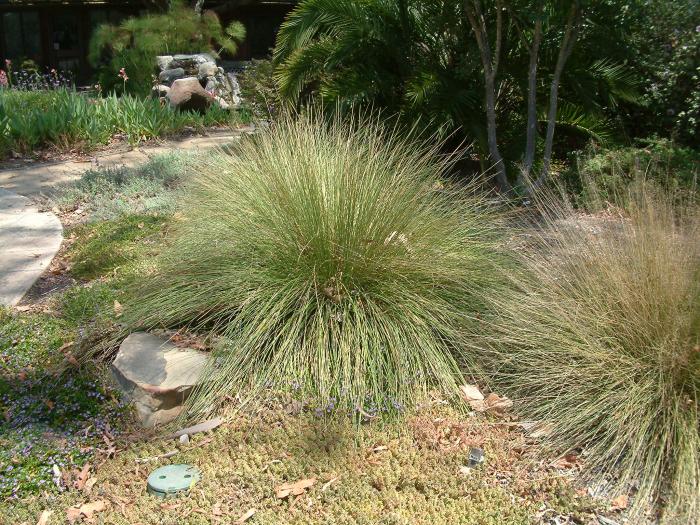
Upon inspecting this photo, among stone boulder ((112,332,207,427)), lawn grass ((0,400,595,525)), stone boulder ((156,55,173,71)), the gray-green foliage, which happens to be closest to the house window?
stone boulder ((156,55,173,71))

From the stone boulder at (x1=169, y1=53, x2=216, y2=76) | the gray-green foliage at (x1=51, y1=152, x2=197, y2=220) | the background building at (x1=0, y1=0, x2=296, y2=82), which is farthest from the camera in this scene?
the background building at (x1=0, y1=0, x2=296, y2=82)

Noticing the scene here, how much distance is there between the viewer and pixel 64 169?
8.18 meters

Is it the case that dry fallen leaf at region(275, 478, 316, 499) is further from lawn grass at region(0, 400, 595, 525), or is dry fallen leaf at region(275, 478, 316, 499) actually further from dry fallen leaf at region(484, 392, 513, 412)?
dry fallen leaf at region(484, 392, 513, 412)

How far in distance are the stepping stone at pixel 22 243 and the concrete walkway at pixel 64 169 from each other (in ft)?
1.10

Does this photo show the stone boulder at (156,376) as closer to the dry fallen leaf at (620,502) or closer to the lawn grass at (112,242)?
the lawn grass at (112,242)

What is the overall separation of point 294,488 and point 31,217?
4.61 meters

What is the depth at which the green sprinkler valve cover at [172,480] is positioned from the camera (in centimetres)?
277

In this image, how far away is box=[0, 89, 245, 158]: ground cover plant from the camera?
8.85 metres

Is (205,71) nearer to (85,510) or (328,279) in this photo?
(328,279)

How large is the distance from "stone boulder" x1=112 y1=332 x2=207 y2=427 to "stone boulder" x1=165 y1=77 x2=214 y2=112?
865cm

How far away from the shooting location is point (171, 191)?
6.78 metres

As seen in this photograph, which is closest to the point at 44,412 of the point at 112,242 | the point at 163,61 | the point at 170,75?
the point at 112,242

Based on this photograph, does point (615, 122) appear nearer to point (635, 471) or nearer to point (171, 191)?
point (171, 191)

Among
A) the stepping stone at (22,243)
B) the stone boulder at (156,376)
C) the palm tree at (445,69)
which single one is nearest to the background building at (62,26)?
the palm tree at (445,69)
